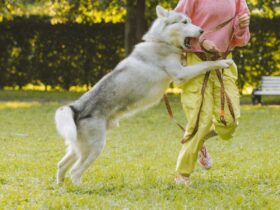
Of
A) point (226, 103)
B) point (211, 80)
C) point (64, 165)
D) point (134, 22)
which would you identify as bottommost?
point (134, 22)

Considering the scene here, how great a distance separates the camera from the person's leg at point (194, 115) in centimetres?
659

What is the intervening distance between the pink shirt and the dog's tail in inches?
53.7

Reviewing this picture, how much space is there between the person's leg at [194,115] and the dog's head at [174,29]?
20 centimetres

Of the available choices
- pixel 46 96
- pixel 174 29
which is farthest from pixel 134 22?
pixel 174 29

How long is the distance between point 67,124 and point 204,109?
52.2 inches

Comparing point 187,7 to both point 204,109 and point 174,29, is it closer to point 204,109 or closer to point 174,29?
point 174,29

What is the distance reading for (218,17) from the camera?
6.54 meters

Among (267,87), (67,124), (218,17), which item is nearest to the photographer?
(67,124)

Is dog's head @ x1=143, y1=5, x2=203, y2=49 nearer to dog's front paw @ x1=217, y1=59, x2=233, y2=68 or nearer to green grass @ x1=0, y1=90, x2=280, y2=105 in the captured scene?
dog's front paw @ x1=217, y1=59, x2=233, y2=68

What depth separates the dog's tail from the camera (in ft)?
20.8

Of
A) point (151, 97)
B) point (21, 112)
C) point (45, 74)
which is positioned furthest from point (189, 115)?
point (45, 74)

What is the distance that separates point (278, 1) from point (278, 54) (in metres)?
1.58

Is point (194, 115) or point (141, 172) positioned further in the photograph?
point (141, 172)

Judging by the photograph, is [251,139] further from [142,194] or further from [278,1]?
[278,1]
